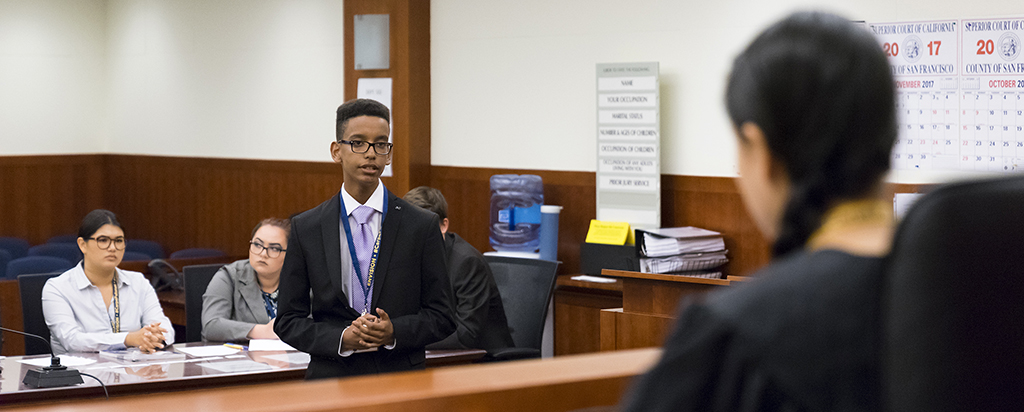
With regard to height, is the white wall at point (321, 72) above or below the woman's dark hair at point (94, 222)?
above

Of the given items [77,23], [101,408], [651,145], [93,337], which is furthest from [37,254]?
[101,408]

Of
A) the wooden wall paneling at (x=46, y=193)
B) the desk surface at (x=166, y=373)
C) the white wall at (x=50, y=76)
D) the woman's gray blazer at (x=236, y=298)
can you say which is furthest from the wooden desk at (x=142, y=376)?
the white wall at (x=50, y=76)

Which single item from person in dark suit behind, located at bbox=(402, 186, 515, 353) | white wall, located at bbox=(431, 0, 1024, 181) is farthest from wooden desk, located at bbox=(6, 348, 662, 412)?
white wall, located at bbox=(431, 0, 1024, 181)

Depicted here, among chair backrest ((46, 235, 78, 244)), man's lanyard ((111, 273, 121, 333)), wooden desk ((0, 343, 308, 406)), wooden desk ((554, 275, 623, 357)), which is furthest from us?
chair backrest ((46, 235, 78, 244))

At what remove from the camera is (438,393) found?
1152 mm

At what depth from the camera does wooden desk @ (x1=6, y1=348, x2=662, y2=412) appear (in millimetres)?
1103

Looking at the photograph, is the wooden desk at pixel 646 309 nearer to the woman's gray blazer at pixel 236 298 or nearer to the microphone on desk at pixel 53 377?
the woman's gray blazer at pixel 236 298

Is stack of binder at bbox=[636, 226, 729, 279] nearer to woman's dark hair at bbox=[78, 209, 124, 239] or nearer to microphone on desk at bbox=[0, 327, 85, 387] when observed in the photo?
woman's dark hair at bbox=[78, 209, 124, 239]

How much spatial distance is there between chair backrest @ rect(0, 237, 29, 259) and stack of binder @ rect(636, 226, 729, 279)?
569 cm

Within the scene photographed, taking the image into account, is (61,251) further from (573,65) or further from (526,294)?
(526,294)

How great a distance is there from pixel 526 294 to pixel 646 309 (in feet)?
2.22

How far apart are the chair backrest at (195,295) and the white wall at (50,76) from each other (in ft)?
19.0

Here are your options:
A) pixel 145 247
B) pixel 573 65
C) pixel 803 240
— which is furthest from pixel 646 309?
pixel 145 247

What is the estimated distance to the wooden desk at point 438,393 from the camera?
1103mm
